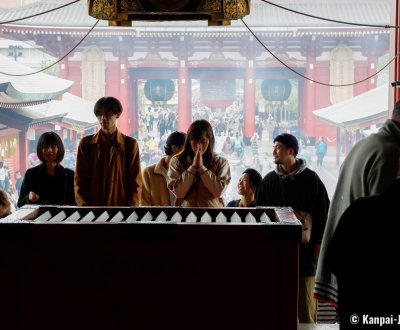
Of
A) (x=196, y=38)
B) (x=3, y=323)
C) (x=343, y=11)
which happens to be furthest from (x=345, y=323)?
(x=343, y=11)

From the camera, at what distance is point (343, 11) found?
14.0 meters

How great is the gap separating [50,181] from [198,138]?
859mm

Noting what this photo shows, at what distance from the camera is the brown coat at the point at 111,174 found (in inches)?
132

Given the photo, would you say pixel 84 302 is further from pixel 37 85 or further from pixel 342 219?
pixel 37 85

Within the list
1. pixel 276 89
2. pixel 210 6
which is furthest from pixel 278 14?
pixel 210 6

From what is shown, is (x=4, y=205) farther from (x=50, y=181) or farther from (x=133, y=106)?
(x=133, y=106)

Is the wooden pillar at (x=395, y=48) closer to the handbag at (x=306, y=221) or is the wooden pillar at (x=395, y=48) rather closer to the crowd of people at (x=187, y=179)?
the crowd of people at (x=187, y=179)

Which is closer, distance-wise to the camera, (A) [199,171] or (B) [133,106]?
(A) [199,171]

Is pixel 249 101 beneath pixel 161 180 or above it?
above

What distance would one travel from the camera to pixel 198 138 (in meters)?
3.27

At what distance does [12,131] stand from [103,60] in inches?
114

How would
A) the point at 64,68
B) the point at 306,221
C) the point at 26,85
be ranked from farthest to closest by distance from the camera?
1. the point at 64,68
2. the point at 26,85
3. the point at 306,221

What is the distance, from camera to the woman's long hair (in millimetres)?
3264

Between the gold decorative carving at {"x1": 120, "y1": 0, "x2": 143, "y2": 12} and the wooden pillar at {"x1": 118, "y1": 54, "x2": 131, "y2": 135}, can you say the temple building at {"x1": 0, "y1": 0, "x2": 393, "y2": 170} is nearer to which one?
the wooden pillar at {"x1": 118, "y1": 54, "x2": 131, "y2": 135}
